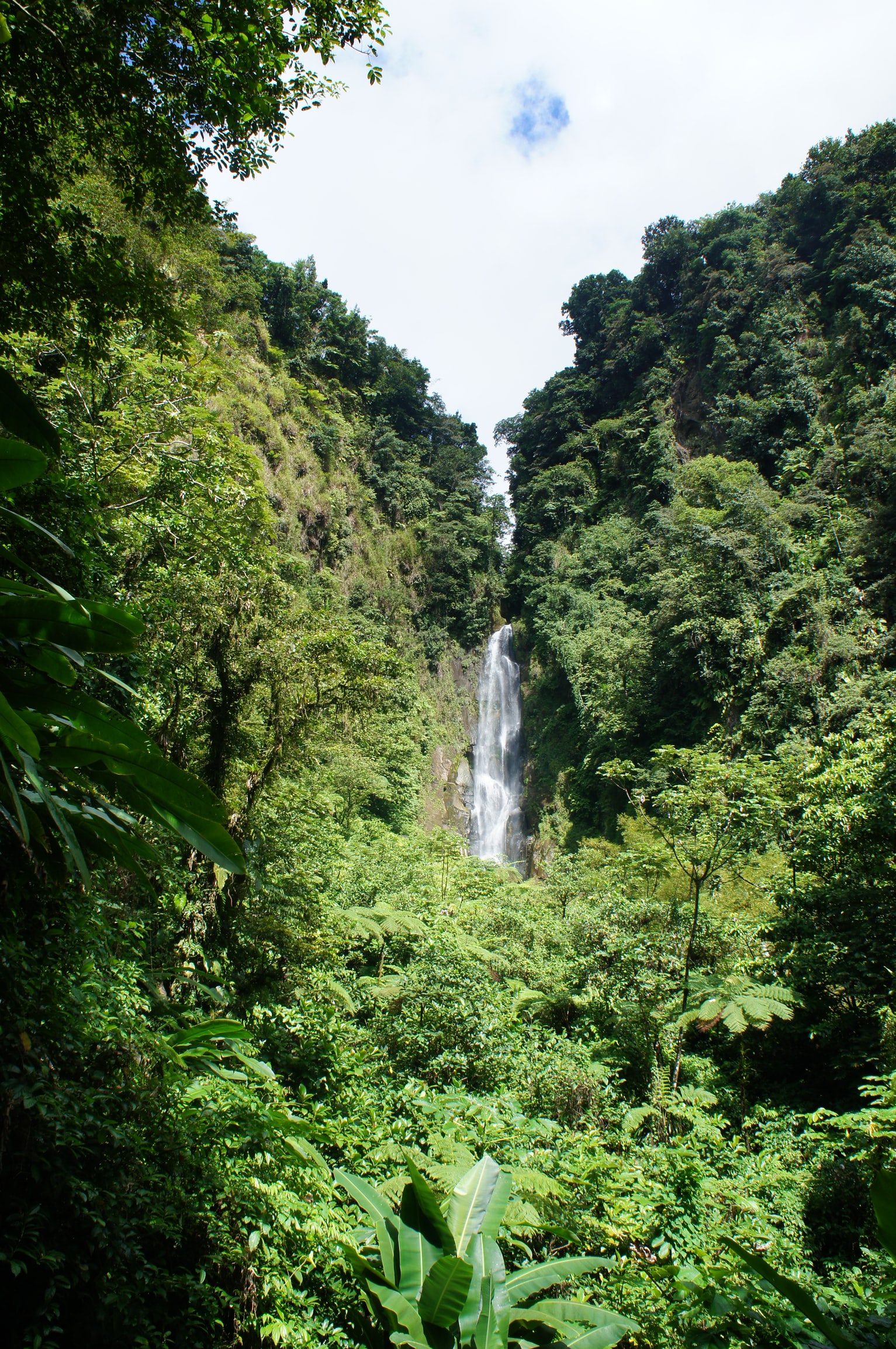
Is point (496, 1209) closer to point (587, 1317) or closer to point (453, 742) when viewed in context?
point (587, 1317)

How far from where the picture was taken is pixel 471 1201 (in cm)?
278

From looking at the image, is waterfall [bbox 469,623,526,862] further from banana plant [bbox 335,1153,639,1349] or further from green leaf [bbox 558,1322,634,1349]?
green leaf [bbox 558,1322,634,1349]

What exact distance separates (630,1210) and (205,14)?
695 cm

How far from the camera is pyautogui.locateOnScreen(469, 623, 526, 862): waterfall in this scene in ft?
82.2

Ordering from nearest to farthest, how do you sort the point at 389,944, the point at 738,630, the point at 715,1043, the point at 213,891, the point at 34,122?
1. the point at 34,122
2. the point at 213,891
3. the point at 715,1043
4. the point at 389,944
5. the point at 738,630

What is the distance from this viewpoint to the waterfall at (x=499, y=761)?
82.2 ft

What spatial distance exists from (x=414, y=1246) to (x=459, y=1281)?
0.31 meters

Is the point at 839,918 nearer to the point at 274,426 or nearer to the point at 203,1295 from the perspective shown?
the point at 203,1295

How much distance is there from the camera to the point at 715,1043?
7641 mm

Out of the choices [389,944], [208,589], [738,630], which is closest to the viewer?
[208,589]

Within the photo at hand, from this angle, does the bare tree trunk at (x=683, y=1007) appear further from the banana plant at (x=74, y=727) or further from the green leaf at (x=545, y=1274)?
the banana plant at (x=74, y=727)

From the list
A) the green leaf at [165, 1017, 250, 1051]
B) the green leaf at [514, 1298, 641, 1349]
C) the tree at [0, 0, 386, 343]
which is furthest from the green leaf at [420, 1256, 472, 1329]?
the tree at [0, 0, 386, 343]

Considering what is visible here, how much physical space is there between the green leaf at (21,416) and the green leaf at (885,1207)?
9.21 feet

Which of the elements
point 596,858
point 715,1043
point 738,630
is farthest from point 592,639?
point 715,1043
